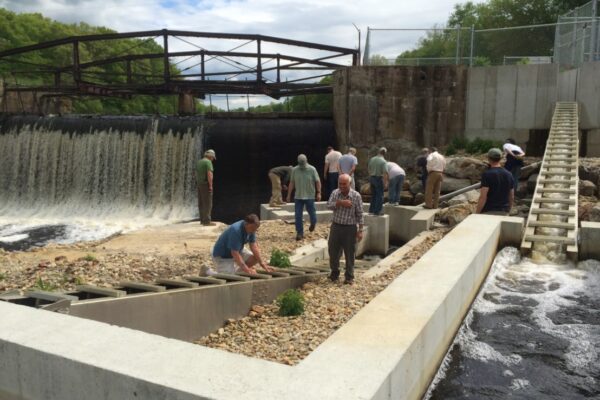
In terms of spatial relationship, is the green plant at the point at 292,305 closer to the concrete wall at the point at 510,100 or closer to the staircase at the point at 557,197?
the staircase at the point at 557,197

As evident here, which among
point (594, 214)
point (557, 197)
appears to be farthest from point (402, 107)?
point (594, 214)

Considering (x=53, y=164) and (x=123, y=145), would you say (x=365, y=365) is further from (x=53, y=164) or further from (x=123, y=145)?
(x=53, y=164)

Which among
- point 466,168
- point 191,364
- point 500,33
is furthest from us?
point 500,33

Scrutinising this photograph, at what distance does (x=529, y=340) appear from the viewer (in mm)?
5824

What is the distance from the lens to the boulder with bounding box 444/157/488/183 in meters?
16.2

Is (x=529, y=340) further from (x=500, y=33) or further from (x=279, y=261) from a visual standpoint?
(x=500, y=33)

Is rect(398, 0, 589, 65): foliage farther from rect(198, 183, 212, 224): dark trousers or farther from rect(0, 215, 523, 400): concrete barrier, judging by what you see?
rect(0, 215, 523, 400): concrete barrier

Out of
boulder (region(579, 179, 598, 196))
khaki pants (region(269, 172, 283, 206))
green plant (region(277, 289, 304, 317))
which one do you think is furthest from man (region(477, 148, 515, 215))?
khaki pants (region(269, 172, 283, 206))

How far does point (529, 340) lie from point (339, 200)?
2681 mm

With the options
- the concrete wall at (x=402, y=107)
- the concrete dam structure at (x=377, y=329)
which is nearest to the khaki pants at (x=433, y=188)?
the concrete dam structure at (x=377, y=329)

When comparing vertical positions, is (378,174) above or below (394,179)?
above

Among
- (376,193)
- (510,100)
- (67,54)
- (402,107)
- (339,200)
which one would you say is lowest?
(376,193)

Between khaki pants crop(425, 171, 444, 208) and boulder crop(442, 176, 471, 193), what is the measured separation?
352 cm

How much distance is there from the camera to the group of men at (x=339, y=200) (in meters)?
6.73
